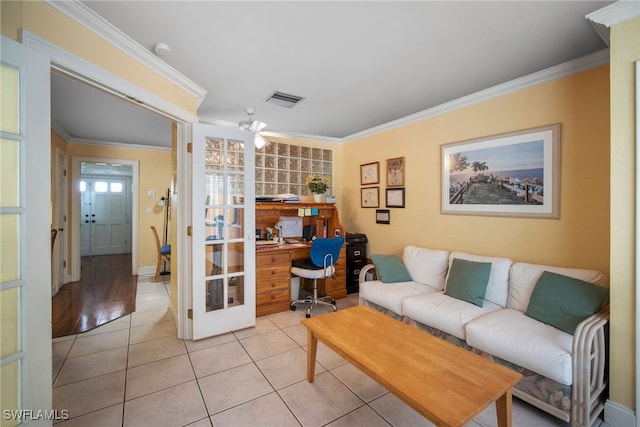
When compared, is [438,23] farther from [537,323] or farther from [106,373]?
[106,373]

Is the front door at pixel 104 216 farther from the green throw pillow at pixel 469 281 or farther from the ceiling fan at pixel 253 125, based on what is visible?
the green throw pillow at pixel 469 281

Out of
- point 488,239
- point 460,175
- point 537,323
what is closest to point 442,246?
point 488,239

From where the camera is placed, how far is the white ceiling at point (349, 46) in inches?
62.7

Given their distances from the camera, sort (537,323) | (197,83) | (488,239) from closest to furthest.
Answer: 1. (537,323)
2. (197,83)
3. (488,239)

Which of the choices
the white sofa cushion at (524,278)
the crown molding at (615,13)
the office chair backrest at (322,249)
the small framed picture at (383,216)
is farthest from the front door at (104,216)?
the crown molding at (615,13)

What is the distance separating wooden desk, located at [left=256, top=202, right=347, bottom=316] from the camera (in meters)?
3.17

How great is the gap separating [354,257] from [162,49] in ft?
10.2

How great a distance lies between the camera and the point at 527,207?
2.42 m

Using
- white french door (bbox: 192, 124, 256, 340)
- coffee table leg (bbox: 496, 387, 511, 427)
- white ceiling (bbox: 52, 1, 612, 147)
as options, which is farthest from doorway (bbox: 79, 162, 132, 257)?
coffee table leg (bbox: 496, 387, 511, 427)

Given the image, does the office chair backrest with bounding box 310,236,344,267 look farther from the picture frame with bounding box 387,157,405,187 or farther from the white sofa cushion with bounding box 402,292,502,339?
the picture frame with bounding box 387,157,405,187

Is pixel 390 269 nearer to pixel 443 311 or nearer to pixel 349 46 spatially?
pixel 443 311

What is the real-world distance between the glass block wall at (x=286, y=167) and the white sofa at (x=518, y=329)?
6.09ft

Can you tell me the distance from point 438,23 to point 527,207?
67.4 inches

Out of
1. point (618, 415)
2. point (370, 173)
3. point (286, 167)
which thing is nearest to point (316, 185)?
point (286, 167)
